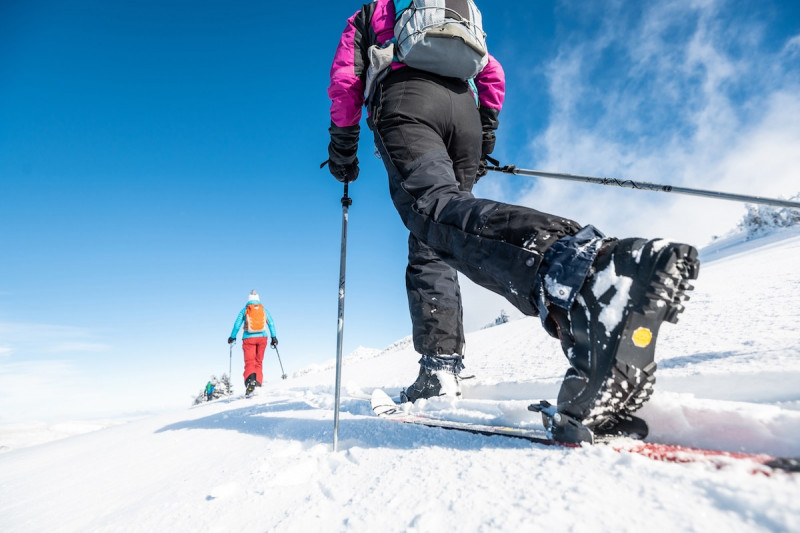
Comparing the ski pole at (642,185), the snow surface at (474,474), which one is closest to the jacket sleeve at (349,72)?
the ski pole at (642,185)

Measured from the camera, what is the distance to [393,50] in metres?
1.78

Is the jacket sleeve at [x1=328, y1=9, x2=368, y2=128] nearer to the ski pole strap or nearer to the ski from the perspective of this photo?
the ski pole strap

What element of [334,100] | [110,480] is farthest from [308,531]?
[334,100]

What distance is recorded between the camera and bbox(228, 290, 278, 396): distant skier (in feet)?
28.5

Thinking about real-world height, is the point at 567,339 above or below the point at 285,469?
above

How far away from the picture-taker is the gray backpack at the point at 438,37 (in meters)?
1.70

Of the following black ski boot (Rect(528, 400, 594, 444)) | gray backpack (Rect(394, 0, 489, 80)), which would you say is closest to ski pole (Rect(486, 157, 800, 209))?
gray backpack (Rect(394, 0, 489, 80))

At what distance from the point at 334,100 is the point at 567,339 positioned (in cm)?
164

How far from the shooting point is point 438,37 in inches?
→ 67.2

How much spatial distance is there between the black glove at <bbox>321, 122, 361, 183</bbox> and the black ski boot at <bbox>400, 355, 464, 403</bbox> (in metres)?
1.18

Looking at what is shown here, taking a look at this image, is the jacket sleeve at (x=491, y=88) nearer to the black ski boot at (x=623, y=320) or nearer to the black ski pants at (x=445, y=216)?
the black ski pants at (x=445, y=216)

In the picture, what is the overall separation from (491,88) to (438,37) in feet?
2.55

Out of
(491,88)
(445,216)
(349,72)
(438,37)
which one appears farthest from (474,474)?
(491,88)

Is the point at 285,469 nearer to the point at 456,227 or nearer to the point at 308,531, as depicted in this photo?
the point at 308,531
